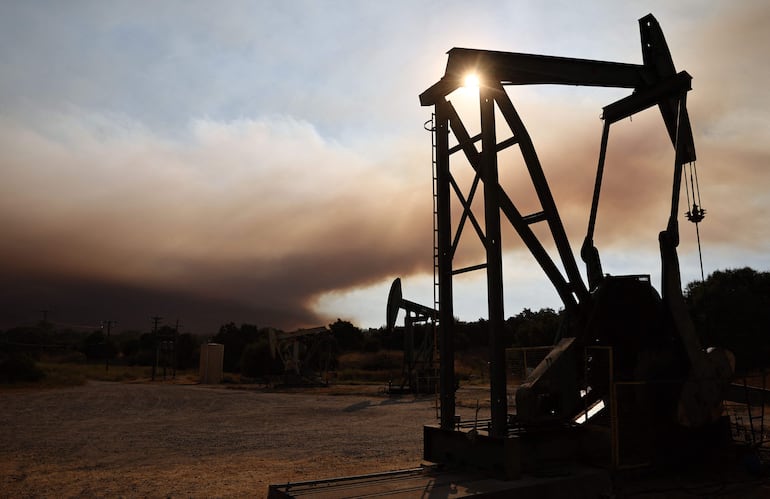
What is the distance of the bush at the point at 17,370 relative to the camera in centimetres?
3186

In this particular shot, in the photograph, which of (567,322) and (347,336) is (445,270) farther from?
(347,336)

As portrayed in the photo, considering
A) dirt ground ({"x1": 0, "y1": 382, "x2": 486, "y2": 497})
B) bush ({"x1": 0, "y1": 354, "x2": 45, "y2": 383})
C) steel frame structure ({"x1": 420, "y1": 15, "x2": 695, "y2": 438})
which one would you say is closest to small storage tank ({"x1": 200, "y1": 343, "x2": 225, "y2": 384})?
bush ({"x1": 0, "y1": 354, "x2": 45, "y2": 383})

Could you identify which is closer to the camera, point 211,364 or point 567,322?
point 567,322

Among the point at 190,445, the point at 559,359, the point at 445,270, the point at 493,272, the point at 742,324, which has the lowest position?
the point at 190,445

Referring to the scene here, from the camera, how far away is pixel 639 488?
717 cm

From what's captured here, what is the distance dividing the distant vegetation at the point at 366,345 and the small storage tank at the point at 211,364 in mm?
4993

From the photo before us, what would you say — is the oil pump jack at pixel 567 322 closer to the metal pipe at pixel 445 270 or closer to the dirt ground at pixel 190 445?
the metal pipe at pixel 445 270

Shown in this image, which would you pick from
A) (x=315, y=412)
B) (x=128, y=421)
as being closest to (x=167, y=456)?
(x=128, y=421)

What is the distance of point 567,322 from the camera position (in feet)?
29.8

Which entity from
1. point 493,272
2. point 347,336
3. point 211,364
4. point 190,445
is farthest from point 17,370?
point 347,336

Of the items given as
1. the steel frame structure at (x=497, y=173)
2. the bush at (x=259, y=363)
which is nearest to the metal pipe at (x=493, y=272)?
the steel frame structure at (x=497, y=173)

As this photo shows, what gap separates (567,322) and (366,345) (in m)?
63.6

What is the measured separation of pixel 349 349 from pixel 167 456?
205 ft

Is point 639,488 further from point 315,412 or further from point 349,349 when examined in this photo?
point 349,349
